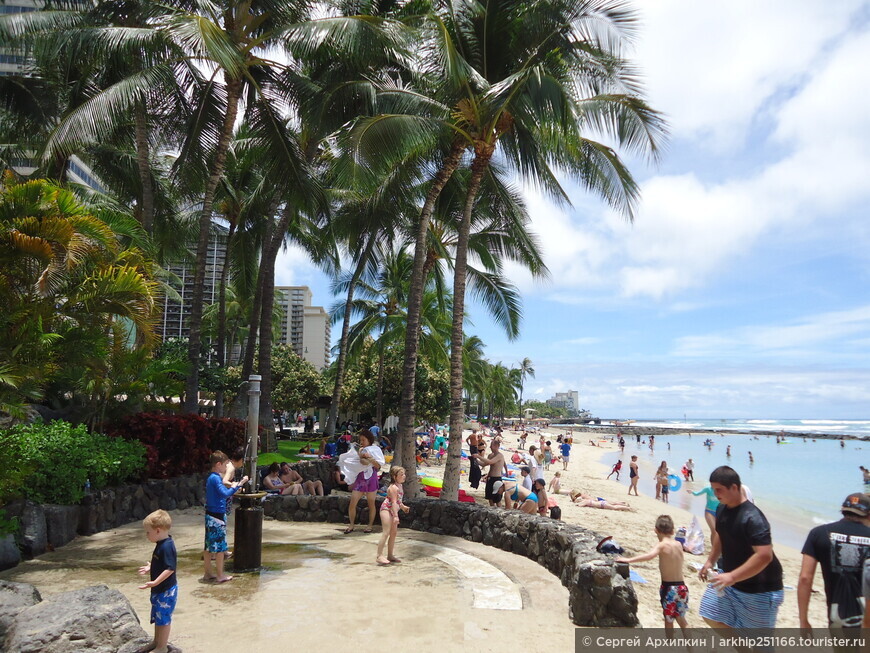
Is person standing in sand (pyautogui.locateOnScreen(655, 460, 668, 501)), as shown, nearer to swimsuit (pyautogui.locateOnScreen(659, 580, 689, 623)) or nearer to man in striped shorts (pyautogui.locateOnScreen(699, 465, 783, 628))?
swimsuit (pyautogui.locateOnScreen(659, 580, 689, 623))

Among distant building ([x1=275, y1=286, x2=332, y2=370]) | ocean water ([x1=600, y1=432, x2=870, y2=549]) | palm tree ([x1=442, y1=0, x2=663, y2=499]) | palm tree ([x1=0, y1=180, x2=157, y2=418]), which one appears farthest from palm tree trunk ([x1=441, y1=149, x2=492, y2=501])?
distant building ([x1=275, y1=286, x2=332, y2=370])

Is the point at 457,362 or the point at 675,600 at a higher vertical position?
the point at 457,362

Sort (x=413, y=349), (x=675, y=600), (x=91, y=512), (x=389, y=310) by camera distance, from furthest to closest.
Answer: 1. (x=389, y=310)
2. (x=413, y=349)
3. (x=91, y=512)
4. (x=675, y=600)

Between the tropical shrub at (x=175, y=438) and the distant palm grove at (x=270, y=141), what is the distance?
0.52 metres

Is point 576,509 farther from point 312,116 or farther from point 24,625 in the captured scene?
point 24,625

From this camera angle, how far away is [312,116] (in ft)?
42.6

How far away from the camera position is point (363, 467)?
9.24 metres

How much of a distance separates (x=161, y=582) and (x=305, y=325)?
116 m

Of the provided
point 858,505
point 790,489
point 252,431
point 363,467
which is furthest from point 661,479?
point 858,505

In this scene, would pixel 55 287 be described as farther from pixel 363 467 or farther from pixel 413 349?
pixel 413 349

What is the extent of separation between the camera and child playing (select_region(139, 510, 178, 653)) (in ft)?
14.0

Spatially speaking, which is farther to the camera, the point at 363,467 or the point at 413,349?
the point at 413,349

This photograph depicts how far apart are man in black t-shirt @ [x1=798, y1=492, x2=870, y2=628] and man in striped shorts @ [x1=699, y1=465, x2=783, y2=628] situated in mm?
166

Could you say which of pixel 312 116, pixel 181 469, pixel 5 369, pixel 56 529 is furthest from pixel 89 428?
pixel 312 116
